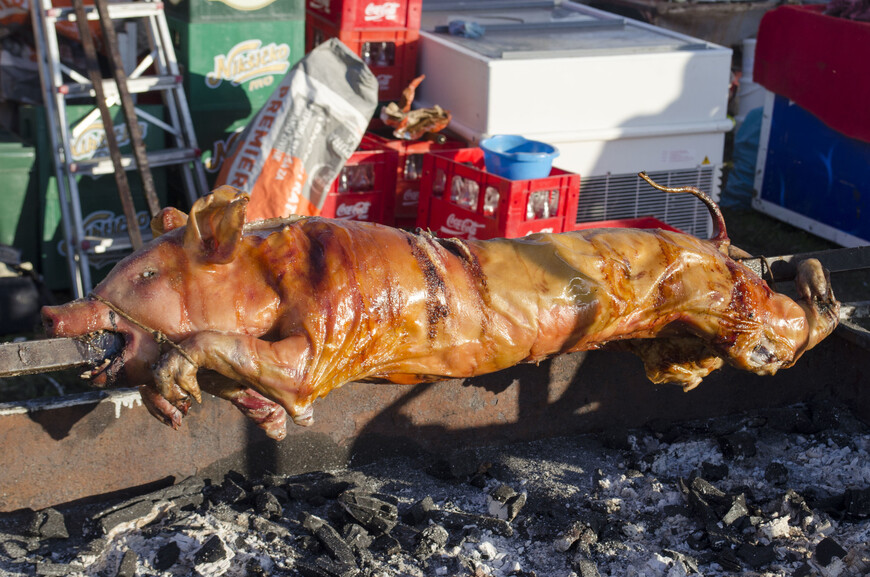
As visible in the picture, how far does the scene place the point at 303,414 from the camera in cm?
308

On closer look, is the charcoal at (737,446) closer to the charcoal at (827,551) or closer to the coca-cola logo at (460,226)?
the charcoal at (827,551)

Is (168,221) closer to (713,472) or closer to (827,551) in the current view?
(713,472)

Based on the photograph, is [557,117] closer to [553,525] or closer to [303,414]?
[553,525]

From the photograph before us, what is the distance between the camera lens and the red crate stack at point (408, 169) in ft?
20.5

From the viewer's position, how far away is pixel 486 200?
18.4ft

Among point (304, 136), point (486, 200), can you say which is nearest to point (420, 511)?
point (486, 200)

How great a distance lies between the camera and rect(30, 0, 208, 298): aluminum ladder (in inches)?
220

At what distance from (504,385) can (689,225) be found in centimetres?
329

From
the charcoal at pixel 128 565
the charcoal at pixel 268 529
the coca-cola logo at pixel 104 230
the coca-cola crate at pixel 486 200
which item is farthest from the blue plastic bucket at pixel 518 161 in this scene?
the charcoal at pixel 128 565

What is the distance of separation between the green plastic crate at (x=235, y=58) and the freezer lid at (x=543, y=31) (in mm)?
1183

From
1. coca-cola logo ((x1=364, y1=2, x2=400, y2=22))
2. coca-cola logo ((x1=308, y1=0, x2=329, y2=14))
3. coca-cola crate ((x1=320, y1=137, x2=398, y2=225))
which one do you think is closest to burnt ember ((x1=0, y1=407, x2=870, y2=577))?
coca-cola crate ((x1=320, y1=137, x2=398, y2=225))

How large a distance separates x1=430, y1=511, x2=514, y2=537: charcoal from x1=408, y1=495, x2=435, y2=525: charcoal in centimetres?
3

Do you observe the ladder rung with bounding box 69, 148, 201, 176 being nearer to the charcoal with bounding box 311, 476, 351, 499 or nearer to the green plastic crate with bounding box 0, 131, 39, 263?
the green plastic crate with bounding box 0, 131, 39, 263

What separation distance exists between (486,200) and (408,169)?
917 millimetres
